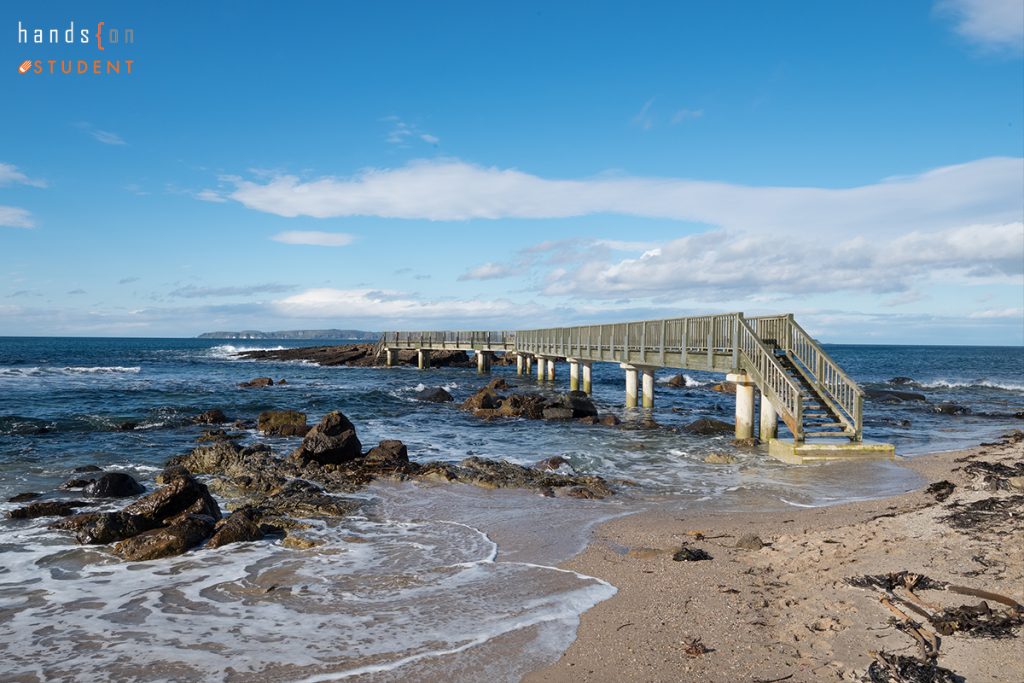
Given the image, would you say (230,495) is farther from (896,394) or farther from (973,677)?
(896,394)

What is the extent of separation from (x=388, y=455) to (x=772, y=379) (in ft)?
33.2

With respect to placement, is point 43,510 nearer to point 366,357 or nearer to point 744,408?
point 744,408

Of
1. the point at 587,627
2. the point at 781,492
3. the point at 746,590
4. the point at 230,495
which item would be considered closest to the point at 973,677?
the point at 746,590

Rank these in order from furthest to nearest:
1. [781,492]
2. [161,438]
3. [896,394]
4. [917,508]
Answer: [896,394] < [161,438] < [781,492] < [917,508]

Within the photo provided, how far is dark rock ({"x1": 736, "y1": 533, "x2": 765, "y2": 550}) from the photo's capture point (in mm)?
8495

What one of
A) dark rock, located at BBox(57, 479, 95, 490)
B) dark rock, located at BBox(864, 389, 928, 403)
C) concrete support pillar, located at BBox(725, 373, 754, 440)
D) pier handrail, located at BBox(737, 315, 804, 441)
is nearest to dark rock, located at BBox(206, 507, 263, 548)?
dark rock, located at BBox(57, 479, 95, 490)

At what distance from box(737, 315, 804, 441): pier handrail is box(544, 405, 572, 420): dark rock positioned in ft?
25.6

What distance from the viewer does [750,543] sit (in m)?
8.57

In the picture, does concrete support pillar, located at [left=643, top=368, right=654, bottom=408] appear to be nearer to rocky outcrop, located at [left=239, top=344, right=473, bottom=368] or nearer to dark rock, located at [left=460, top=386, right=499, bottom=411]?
dark rock, located at [left=460, top=386, right=499, bottom=411]

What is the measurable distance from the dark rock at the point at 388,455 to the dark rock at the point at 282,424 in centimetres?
Answer: 619

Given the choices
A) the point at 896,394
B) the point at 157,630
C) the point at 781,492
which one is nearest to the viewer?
the point at 157,630

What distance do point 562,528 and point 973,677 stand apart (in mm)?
5871

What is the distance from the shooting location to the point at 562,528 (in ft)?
33.1

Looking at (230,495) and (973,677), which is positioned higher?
(973,677)
